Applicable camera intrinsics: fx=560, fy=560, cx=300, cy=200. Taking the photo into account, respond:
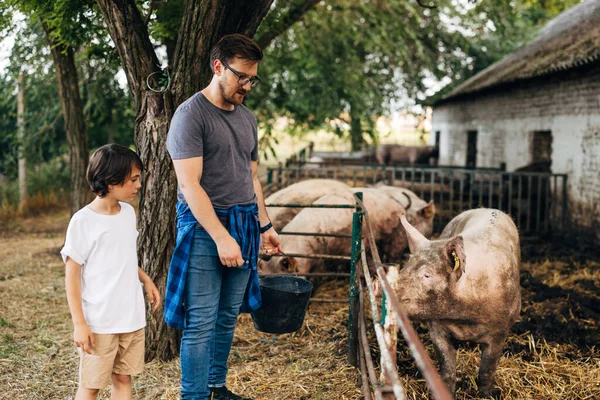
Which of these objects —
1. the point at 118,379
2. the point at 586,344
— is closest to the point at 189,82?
the point at 118,379

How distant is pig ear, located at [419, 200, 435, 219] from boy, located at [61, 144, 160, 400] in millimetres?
5529

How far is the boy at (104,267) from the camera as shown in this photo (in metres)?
2.54

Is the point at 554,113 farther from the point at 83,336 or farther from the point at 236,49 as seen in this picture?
the point at 83,336

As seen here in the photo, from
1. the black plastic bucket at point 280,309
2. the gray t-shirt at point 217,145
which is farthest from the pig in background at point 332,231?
the gray t-shirt at point 217,145

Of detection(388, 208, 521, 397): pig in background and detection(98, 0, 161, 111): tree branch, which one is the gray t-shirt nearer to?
detection(388, 208, 521, 397): pig in background

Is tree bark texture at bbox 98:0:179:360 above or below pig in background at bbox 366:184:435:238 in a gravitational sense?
above

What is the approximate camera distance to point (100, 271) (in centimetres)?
260

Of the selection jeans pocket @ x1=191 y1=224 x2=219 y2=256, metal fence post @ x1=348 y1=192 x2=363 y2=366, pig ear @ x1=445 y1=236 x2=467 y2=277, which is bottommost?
metal fence post @ x1=348 y1=192 x2=363 y2=366

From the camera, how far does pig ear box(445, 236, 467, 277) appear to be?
126 inches

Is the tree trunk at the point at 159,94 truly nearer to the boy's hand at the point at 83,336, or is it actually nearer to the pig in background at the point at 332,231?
the pig in background at the point at 332,231

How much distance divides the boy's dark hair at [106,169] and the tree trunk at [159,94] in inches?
53.8

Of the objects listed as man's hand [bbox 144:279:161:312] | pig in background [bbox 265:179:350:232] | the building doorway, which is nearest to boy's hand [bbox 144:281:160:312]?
man's hand [bbox 144:279:161:312]

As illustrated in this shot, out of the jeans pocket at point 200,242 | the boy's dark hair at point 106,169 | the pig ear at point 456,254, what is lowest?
the pig ear at point 456,254

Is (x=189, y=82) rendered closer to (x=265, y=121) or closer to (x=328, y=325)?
(x=328, y=325)
